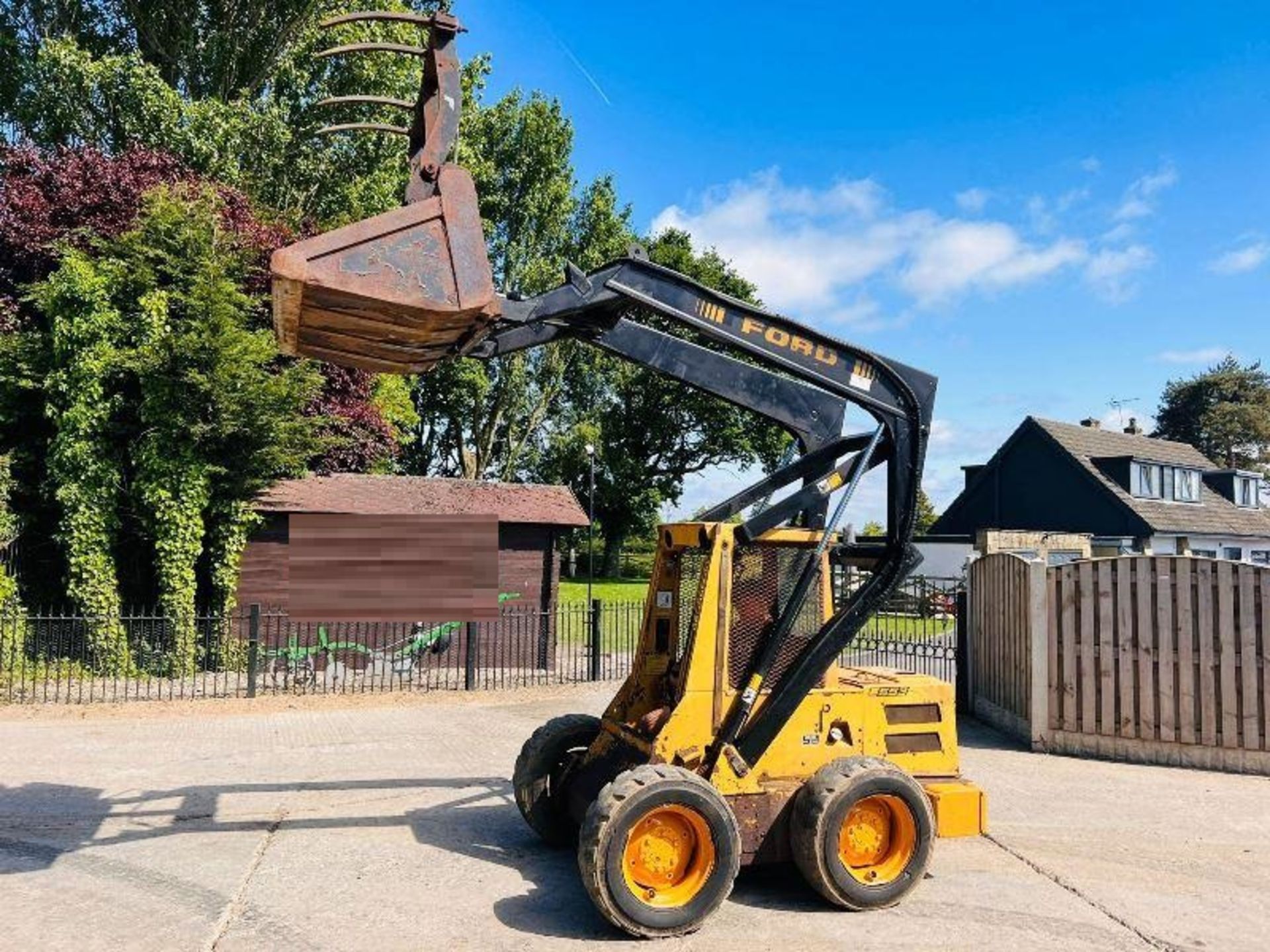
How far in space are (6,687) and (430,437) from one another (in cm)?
2508

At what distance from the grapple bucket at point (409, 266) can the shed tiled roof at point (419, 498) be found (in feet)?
36.7

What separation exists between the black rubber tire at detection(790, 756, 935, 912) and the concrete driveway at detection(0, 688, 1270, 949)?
0.49ft

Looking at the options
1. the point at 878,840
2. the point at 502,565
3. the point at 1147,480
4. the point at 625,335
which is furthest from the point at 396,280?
the point at 1147,480

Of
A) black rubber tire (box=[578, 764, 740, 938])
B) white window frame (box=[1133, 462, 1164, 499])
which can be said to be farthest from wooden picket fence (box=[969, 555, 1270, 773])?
white window frame (box=[1133, 462, 1164, 499])

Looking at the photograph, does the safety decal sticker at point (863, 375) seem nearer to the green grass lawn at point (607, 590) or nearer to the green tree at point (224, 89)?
the green tree at point (224, 89)

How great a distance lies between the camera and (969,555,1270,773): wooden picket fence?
8.75 m

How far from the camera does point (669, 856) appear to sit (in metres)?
5.18

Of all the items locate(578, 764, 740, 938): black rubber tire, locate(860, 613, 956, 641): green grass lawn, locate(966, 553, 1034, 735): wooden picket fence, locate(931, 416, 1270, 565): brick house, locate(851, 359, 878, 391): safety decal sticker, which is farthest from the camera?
locate(931, 416, 1270, 565): brick house

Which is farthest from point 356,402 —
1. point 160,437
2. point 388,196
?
point 388,196

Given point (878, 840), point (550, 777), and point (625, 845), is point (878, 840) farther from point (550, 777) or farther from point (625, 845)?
point (550, 777)

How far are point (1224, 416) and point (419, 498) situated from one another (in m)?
58.3

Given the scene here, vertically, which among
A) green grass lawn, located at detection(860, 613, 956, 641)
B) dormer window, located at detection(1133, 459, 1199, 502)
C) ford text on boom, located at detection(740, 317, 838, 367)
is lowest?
green grass lawn, located at detection(860, 613, 956, 641)

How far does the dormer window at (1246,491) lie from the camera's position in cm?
3866

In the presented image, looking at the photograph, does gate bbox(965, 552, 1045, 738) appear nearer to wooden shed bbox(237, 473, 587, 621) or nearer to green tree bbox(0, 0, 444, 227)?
wooden shed bbox(237, 473, 587, 621)
